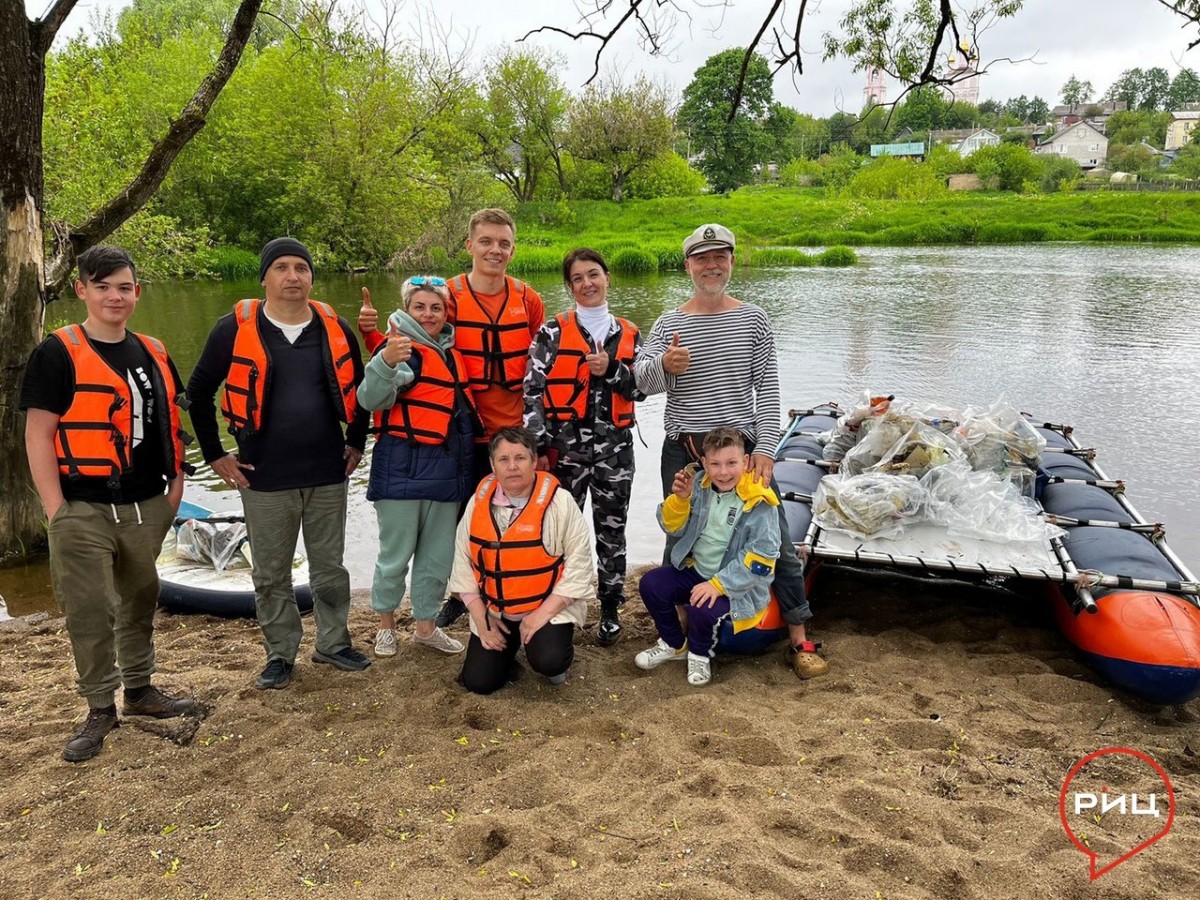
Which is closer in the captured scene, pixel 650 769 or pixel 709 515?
pixel 650 769

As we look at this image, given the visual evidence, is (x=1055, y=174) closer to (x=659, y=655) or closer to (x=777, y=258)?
(x=777, y=258)

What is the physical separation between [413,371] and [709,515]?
1.56 meters

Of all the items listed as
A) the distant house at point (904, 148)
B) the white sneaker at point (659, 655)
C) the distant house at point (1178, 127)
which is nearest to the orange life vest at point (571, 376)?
the white sneaker at point (659, 655)

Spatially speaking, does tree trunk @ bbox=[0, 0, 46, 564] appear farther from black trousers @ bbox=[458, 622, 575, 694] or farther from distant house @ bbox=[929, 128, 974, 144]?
distant house @ bbox=[929, 128, 974, 144]

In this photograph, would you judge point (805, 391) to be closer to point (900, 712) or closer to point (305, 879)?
point (900, 712)

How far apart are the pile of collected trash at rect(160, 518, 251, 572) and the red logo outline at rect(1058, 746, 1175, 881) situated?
15.0 ft

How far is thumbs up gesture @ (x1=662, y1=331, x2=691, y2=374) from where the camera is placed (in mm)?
3775

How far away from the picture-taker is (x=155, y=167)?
568 centimetres

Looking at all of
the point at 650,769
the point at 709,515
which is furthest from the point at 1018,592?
the point at 650,769

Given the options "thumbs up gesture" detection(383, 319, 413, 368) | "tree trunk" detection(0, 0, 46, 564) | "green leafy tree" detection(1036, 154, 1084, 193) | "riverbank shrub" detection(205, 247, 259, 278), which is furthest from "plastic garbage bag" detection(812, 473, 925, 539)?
"green leafy tree" detection(1036, 154, 1084, 193)

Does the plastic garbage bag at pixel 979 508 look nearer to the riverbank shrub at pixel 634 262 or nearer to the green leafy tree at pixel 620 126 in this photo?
the riverbank shrub at pixel 634 262

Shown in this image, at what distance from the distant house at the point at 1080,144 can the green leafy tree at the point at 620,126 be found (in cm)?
5747

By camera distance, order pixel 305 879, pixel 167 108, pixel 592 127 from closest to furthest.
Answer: pixel 305 879
pixel 167 108
pixel 592 127

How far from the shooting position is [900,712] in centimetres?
346
